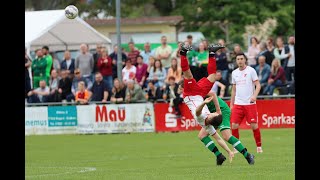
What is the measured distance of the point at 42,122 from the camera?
29.9 m

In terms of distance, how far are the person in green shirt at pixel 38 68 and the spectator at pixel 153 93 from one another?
13.9 ft

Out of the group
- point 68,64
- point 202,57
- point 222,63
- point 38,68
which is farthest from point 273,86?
point 38,68

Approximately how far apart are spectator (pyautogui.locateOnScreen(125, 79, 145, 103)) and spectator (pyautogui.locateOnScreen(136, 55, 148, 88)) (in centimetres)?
109

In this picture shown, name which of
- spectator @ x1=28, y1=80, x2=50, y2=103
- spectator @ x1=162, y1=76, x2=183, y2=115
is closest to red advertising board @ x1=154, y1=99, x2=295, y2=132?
spectator @ x1=162, y1=76, x2=183, y2=115

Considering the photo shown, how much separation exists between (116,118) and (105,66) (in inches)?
92.2

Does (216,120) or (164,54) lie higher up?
(164,54)

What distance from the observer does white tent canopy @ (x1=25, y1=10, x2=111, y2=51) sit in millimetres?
33125

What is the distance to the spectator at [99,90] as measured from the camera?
29547 mm

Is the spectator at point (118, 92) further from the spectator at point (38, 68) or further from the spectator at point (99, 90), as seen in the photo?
the spectator at point (38, 68)

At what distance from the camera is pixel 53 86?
31125mm

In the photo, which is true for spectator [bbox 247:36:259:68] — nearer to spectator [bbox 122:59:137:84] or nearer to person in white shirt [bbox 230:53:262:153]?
spectator [bbox 122:59:137:84]

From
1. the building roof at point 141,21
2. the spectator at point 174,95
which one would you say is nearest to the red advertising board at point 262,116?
the spectator at point 174,95

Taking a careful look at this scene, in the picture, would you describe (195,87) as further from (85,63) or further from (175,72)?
(85,63)
